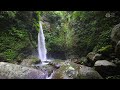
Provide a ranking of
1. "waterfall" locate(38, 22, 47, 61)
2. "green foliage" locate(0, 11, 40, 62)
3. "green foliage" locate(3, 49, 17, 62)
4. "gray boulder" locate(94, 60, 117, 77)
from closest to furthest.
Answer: "gray boulder" locate(94, 60, 117, 77) → "green foliage" locate(3, 49, 17, 62) → "green foliage" locate(0, 11, 40, 62) → "waterfall" locate(38, 22, 47, 61)

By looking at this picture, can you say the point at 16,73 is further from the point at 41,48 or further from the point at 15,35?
the point at 41,48

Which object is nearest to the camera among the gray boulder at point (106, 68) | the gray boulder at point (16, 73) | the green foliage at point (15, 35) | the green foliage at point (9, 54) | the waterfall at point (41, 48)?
the gray boulder at point (16, 73)

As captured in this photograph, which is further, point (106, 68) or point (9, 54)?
point (9, 54)

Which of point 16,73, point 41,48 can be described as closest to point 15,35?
point 41,48

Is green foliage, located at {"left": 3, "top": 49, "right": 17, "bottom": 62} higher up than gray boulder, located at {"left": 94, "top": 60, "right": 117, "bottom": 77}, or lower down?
higher up

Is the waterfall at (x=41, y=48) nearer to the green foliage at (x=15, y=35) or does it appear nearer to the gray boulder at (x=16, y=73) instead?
the green foliage at (x=15, y=35)

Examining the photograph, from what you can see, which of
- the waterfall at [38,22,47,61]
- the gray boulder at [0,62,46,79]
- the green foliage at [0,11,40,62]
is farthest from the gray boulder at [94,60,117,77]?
the waterfall at [38,22,47,61]

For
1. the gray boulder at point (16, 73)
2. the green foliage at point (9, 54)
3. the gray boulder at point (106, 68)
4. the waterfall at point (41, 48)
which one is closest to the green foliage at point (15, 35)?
the green foliage at point (9, 54)

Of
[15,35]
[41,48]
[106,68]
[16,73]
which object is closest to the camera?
[16,73]

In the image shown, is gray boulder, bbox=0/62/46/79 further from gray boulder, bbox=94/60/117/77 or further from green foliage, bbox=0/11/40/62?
green foliage, bbox=0/11/40/62
